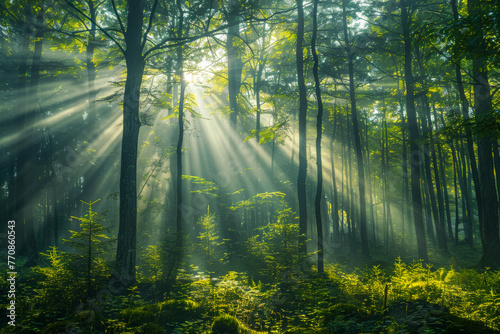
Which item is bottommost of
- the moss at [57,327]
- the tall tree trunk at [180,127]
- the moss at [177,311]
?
the moss at [177,311]

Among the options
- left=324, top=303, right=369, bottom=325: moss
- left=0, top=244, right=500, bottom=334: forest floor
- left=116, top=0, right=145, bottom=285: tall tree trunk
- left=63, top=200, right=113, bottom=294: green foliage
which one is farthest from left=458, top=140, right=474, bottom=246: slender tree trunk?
left=63, top=200, right=113, bottom=294: green foliage

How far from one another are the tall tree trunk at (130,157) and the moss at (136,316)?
261 cm

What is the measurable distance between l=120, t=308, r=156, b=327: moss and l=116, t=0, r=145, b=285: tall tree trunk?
261cm

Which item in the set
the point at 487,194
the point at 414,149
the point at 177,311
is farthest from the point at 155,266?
the point at 487,194

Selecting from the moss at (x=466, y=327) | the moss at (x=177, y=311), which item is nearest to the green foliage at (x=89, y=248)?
the moss at (x=177, y=311)

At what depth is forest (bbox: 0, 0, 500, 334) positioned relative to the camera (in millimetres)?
5648

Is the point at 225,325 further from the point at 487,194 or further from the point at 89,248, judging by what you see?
the point at 487,194

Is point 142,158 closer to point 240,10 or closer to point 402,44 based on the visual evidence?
point 240,10

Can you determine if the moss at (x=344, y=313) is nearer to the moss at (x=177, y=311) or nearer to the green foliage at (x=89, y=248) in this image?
the moss at (x=177, y=311)

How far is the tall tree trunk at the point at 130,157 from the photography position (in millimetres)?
7911

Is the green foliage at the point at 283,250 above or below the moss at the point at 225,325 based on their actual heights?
above

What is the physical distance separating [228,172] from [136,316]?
12105mm

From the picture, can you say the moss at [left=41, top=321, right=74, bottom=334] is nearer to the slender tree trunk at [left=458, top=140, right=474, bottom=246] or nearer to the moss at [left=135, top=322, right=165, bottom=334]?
the moss at [left=135, top=322, right=165, bottom=334]

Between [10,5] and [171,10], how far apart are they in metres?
8.30
